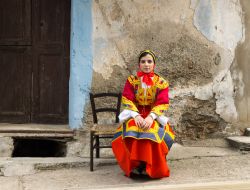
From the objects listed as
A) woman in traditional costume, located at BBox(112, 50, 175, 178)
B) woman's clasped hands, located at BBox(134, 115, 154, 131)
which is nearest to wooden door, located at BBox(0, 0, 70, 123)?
woman in traditional costume, located at BBox(112, 50, 175, 178)

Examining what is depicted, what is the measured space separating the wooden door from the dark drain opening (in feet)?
1.08

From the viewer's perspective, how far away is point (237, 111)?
539 centimetres

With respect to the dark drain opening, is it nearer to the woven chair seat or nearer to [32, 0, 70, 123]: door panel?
[32, 0, 70, 123]: door panel

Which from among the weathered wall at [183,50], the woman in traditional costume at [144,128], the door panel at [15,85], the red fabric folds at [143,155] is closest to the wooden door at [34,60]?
the door panel at [15,85]

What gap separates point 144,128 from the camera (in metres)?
3.73

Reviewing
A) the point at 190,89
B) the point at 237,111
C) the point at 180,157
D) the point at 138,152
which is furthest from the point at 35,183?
the point at 237,111

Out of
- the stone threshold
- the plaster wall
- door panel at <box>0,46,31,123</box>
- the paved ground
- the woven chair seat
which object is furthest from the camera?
door panel at <box>0,46,31,123</box>

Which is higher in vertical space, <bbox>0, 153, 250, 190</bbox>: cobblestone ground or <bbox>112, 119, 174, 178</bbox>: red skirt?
<bbox>112, 119, 174, 178</bbox>: red skirt

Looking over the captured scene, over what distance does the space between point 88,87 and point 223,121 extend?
1933 millimetres

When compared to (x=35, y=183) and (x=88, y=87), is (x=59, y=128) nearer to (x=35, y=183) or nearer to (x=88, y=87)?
(x=88, y=87)

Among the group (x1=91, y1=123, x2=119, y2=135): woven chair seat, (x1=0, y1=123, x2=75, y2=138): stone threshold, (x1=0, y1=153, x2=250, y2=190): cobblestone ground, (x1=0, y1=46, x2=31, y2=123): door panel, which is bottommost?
(x1=0, y1=153, x2=250, y2=190): cobblestone ground

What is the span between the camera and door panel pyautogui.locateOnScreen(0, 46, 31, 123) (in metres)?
5.51

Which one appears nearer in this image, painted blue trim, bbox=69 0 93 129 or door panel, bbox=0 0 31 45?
painted blue trim, bbox=69 0 93 129

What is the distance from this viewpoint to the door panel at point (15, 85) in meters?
5.51
